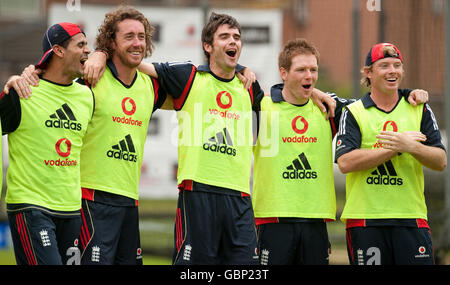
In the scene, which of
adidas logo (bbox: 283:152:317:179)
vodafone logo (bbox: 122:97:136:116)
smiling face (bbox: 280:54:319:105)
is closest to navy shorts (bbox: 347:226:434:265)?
adidas logo (bbox: 283:152:317:179)

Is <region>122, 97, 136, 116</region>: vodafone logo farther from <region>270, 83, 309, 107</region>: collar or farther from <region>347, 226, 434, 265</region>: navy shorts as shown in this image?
<region>347, 226, 434, 265</region>: navy shorts

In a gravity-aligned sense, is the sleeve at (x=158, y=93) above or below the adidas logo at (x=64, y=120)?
above

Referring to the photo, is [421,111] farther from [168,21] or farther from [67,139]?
[168,21]

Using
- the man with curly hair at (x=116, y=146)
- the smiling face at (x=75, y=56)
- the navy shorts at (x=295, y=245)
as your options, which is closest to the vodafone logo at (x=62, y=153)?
the man with curly hair at (x=116, y=146)

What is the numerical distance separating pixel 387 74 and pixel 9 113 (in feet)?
10.1

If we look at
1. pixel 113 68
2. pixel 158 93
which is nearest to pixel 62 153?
pixel 113 68

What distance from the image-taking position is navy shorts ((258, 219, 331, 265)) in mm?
6227

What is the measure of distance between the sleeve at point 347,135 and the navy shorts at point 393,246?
677 mm

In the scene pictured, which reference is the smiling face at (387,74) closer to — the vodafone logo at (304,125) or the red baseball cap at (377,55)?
the red baseball cap at (377,55)

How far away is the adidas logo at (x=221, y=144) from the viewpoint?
19.9 ft

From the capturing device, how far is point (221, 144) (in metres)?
6.08

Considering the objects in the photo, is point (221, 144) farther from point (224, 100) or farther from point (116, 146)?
point (116, 146)

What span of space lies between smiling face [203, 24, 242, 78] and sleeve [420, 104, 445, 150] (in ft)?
5.54

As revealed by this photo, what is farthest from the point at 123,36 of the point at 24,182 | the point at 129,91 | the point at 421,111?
the point at 421,111
